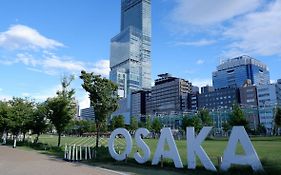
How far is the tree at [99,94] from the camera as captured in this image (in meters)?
29.1

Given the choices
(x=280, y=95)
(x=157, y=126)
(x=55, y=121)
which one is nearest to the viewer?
(x=55, y=121)

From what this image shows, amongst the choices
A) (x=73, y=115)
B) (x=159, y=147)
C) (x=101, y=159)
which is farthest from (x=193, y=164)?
(x=73, y=115)

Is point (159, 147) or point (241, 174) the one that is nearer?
point (241, 174)

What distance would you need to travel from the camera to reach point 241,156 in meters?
13.6

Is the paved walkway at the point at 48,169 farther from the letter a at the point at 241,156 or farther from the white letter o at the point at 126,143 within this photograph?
the letter a at the point at 241,156

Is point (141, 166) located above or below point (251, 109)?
below

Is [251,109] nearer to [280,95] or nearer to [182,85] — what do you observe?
[280,95]

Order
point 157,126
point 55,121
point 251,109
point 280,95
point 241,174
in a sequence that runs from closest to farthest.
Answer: point 241,174, point 55,121, point 157,126, point 251,109, point 280,95

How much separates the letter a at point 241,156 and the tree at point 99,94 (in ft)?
54.6

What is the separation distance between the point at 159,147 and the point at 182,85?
179 metres

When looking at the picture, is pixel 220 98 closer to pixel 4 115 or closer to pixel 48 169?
pixel 4 115

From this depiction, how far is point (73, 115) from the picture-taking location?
35344 millimetres

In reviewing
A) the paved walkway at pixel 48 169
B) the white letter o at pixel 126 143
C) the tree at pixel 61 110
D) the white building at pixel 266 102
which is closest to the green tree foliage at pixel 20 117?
the tree at pixel 61 110

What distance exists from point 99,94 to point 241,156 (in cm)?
1765
